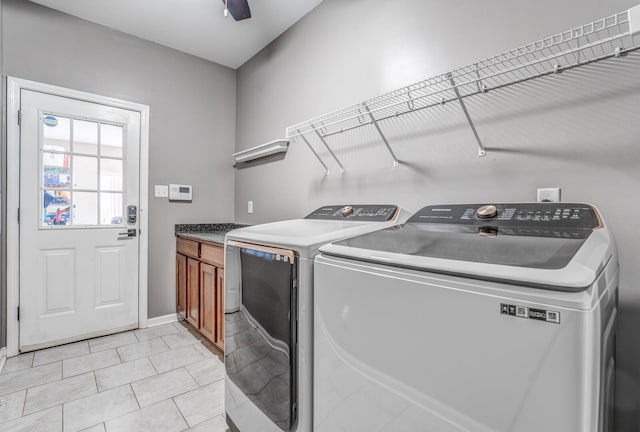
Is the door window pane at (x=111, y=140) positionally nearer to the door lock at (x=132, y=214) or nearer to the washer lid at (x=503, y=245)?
the door lock at (x=132, y=214)

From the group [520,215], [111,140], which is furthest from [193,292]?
[520,215]

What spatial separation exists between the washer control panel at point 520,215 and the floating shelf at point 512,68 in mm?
333

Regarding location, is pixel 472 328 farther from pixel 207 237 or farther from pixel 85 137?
pixel 85 137

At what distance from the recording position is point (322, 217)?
197 cm

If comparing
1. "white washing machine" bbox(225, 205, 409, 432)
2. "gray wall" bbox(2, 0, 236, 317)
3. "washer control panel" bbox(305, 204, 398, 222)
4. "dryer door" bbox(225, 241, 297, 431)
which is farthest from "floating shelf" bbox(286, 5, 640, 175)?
"gray wall" bbox(2, 0, 236, 317)

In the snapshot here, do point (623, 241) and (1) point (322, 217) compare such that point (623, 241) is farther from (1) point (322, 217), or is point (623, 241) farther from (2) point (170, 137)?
(2) point (170, 137)

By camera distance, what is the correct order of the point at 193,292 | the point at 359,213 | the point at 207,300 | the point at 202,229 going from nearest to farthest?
the point at 359,213, the point at 207,300, the point at 193,292, the point at 202,229

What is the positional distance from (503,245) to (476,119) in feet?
2.70

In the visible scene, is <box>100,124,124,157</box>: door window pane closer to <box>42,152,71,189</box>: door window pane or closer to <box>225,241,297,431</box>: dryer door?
<box>42,152,71,189</box>: door window pane

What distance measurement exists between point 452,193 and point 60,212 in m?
2.97

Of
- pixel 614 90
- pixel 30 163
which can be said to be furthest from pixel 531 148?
pixel 30 163

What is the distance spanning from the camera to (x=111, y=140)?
106 inches

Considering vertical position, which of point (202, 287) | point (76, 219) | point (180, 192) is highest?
point (180, 192)

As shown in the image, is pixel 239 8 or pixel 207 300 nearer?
pixel 239 8
